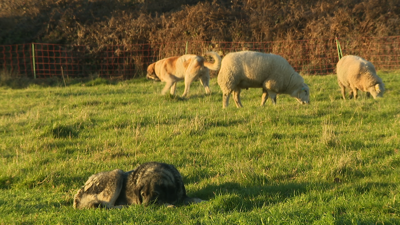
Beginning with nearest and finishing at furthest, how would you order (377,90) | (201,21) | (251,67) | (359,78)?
(251,67), (377,90), (359,78), (201,21)

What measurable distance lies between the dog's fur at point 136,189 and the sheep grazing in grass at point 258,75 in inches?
266

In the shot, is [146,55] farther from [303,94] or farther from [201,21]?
[303,94]

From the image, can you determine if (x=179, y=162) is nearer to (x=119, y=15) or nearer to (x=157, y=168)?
(x=157, y=168)

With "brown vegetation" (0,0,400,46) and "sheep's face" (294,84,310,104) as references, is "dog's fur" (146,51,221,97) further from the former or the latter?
"brown vegetation" (0,0,400,46)

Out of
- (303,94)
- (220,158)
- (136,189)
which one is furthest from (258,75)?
(136,189)

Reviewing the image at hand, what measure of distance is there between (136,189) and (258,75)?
7.27 m

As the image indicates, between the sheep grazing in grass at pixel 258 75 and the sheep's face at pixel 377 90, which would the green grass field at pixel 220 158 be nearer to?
the sheep grazing in grass at pixel 258 75

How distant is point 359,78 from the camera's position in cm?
1270

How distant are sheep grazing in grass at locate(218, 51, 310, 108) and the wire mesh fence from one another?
6.44 m

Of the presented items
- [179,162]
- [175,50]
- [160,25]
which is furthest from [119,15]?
[179,162]

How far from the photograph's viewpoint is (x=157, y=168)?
15.8 feet

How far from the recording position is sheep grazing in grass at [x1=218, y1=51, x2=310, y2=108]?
11312 mm

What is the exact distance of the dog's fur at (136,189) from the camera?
464cm

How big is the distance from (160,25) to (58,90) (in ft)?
29.2
